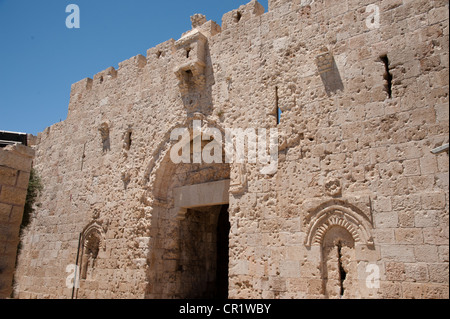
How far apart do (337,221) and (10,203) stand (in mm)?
4355

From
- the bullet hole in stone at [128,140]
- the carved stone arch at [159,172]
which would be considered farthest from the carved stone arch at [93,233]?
the bullet hole in stone at [128,140]

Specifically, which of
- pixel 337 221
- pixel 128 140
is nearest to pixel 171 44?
pixel 128 140

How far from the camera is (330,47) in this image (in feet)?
20.6

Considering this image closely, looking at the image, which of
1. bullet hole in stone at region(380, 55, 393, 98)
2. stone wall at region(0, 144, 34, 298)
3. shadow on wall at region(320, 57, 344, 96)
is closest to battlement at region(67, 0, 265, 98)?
shadow on wall at region(320, 57, 344, 96)

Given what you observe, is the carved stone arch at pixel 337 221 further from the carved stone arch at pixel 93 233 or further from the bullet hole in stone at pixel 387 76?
the carved stone arch at pixel 93 233

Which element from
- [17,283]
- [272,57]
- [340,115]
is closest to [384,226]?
[340,115]

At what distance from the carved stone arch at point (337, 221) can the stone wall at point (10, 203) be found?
394cm

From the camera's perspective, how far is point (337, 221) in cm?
553

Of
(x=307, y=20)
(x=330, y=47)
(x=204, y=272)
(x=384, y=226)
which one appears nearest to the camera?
(x=384, y=226)

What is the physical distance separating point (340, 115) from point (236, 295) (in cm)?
324

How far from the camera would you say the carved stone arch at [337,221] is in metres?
5.24

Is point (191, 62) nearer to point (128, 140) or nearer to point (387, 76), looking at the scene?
point (128, 140)

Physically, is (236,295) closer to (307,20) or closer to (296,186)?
(296,186)

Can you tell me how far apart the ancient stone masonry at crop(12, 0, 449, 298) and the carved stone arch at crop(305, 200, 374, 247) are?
19 mm
